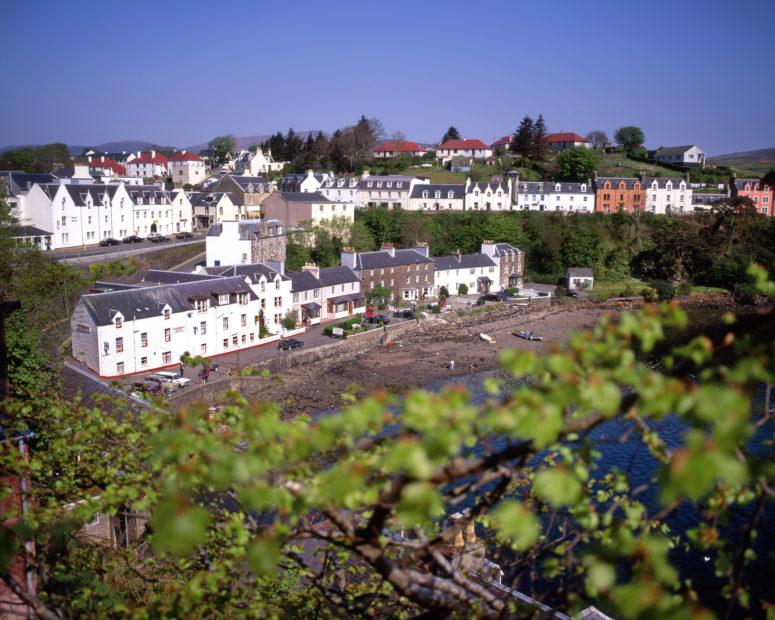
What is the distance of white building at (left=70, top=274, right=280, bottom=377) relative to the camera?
25.8 metres

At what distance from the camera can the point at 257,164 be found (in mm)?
79500

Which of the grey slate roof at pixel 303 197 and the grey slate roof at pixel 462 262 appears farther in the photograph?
the grey slate roof at pixel 303 197

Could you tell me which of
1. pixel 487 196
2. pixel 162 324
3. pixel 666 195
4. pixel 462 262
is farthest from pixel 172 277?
pixel 666 195

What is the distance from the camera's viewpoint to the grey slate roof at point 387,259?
139ft

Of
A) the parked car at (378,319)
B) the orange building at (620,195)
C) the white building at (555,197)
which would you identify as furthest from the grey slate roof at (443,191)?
the parked car at (378,319)

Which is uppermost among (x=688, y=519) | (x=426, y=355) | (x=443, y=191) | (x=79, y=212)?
(x=443, y=191)

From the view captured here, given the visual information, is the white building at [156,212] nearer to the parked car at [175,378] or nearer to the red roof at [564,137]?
the parked car at [175,378]

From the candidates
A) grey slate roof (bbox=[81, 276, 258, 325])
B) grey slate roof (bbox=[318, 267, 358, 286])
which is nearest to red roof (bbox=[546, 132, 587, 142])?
grey slate roof (bbox=[318, 267, 358, 286])

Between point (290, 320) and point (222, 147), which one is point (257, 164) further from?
point (290, 320)

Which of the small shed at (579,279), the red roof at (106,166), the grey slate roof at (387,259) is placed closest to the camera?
the grey slate roof at (387,259)

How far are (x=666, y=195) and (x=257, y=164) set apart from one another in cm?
4630

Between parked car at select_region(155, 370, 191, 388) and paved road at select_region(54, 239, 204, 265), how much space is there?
14.9m

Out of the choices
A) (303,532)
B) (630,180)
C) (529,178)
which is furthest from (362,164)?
(303,532)

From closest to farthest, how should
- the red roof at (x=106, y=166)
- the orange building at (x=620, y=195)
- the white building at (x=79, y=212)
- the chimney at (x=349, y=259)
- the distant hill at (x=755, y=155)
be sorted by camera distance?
1. the chimney at (x=349, y=259)
2. the white building at (x=79, y=212)
3. the orange building at (x=620, y=195)
4. the red roof at (x=106, y=166)
5. the distant hill at (x=755, y=155)
